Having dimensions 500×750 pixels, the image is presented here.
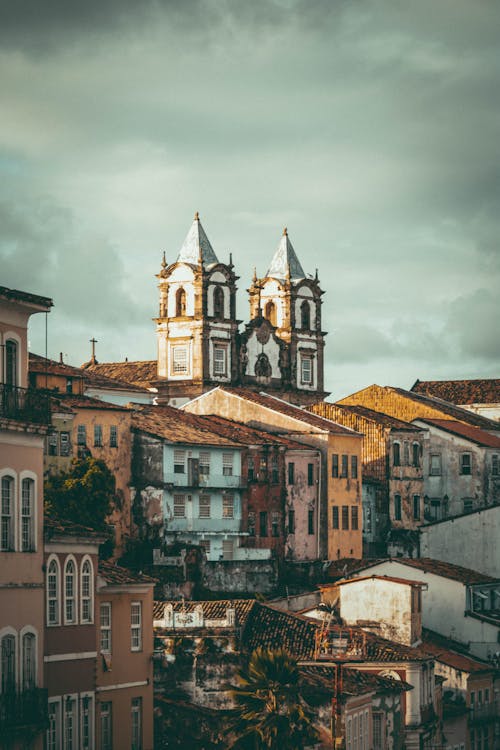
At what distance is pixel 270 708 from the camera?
5462 centimetres

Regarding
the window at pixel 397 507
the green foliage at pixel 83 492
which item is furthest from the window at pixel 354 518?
the green foliage at pixel 83 492

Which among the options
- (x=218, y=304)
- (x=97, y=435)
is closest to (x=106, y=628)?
(x=97, y=435)

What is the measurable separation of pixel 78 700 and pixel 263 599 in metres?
42.8

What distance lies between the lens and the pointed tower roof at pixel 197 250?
470 feet

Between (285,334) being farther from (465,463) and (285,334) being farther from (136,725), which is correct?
(136,725)

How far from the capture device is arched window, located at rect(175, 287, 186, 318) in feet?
469

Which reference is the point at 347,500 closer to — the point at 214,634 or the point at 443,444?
the point at 443,444

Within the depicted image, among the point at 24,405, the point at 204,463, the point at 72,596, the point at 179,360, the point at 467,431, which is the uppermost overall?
the point at 179,360

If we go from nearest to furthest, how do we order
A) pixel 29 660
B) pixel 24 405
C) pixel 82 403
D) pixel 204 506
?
pixel 29 660 → pixel 24 405 → pixel 82 403 → pixel 204 506

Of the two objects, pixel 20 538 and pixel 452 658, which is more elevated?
pixel 20 538

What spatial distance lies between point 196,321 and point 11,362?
A: 306 feet

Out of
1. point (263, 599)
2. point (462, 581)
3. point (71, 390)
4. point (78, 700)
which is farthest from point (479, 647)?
point (78, 700)

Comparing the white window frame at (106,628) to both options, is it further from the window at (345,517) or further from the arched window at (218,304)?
the arched window at (218,304)

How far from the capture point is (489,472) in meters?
120
